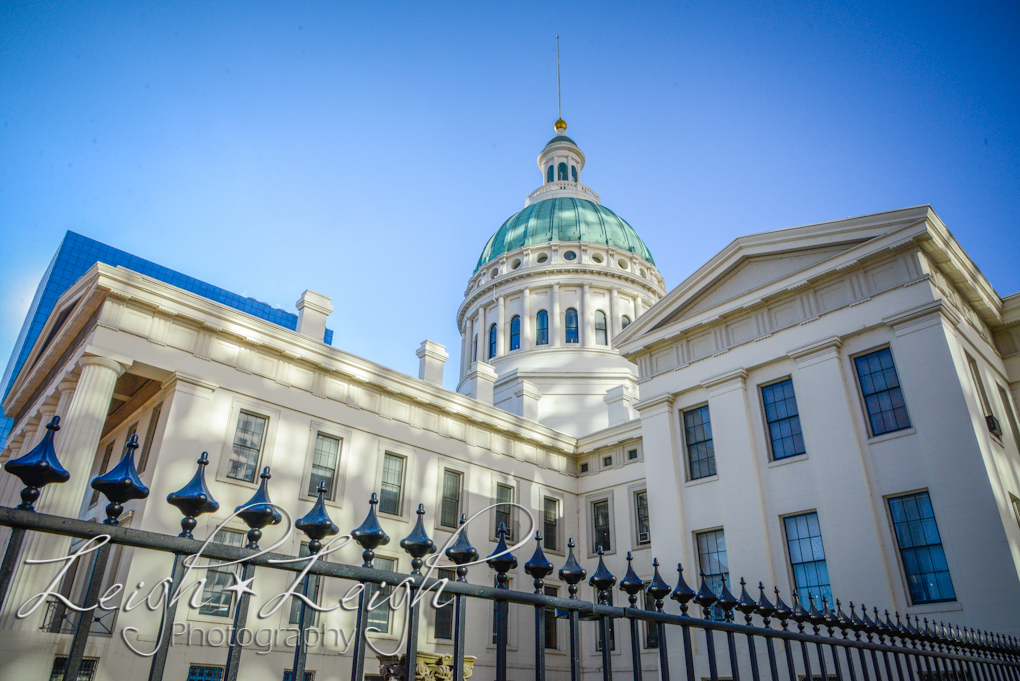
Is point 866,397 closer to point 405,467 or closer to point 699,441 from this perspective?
point 699,441

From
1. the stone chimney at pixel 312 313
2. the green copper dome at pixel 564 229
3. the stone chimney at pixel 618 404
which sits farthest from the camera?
the green copper dome at pixel 564 229

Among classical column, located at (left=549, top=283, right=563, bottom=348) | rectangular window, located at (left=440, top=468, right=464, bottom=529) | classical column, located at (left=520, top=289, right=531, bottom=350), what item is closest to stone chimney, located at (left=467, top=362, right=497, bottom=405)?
rectangular window, located at (left=440, top=468, right=464, bottom=529)

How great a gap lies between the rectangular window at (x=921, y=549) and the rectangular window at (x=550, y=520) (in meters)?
A: 15.5

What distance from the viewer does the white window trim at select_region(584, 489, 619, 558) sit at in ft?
97.8

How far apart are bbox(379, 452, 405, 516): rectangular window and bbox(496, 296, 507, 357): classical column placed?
2131cm

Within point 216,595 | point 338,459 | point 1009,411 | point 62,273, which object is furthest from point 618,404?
point 62,273

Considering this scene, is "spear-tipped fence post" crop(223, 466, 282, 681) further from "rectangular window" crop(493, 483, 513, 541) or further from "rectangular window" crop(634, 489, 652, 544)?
"rectangular window" crop(634, 489, 652, 544)

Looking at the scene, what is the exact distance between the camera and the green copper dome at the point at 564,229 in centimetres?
5019

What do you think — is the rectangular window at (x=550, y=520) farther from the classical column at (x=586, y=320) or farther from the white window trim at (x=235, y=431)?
the classical column at (x=586, y=320)

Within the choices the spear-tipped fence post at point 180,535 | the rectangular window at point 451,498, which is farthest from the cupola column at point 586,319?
the spear-tipped fence post at point 180,535

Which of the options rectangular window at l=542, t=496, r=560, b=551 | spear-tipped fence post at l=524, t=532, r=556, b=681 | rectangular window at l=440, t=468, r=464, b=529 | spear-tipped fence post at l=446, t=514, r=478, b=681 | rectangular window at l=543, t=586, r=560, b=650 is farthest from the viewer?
rectangular window at l=542, t=496, r=560, b=551

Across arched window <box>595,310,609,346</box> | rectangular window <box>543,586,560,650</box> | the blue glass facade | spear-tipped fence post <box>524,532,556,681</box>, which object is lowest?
spear-tipped fence post <box>524,532,556,681</box>

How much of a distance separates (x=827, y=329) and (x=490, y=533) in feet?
48.3

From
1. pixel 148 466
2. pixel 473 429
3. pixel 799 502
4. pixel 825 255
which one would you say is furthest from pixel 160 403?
pixel 825 255
